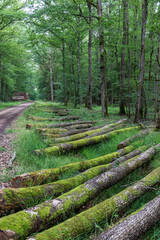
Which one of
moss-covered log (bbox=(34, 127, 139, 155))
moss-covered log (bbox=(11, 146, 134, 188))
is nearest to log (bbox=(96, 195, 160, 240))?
moss-covered log (bbox=(11, 146, 134, 188))

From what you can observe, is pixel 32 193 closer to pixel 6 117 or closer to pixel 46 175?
pixel 46 175

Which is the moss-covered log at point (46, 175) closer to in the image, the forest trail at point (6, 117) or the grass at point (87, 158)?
the grass at point (87, 158)

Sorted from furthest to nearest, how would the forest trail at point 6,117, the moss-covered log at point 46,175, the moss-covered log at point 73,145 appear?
the forest trail at point 6,117
the moss-covered log at point 73,145
the moss-covered log at point 46,175

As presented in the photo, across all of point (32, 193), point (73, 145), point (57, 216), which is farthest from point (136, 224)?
Answer: point (73, 145)

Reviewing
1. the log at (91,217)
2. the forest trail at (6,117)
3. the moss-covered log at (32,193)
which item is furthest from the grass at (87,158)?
the forest trail at (6,117)

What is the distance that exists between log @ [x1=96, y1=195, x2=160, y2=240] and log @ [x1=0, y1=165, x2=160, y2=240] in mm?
367

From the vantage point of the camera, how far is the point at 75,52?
20297 millimetres

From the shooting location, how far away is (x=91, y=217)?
2.53 meters

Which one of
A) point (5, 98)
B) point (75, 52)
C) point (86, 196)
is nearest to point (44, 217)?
point (86, 196)

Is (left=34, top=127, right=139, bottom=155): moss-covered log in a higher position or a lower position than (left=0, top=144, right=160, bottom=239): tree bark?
higher

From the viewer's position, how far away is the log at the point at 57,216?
216 centimetres

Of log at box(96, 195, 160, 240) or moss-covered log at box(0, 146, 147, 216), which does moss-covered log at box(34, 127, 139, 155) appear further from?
log at box(96, 195, 160, 240)

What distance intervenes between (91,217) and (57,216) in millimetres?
535

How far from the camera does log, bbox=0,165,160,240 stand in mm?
2160
